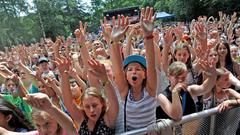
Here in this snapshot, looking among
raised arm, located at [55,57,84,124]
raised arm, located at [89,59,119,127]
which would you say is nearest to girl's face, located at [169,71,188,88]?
raised arm, located at [89,59,119,127]

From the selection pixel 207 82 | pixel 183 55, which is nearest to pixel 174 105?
pixel 207 82

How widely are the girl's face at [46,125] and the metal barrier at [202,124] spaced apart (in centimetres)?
61

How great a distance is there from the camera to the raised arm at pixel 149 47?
3.35 m

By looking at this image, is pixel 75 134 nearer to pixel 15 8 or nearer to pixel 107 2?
pixel 15 8

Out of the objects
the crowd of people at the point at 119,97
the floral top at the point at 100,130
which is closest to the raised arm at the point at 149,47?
the crowd of people at the point at 119,97

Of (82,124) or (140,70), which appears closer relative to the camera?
(82,124)

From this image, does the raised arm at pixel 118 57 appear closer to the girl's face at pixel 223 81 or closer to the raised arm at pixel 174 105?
the raised arm at pixel 174 105

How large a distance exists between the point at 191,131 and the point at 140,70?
2.27ft

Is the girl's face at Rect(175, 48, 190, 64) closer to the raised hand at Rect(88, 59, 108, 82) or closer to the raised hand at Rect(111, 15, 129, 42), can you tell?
the raised hand at Rect(111, 15, 129, 42)

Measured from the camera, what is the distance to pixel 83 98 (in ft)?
10.3

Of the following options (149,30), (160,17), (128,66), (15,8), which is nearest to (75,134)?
(128,66)

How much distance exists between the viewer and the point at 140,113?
128 inches

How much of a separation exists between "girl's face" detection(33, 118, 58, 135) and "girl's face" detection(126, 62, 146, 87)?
782 millimetres

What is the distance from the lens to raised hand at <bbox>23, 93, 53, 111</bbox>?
2.45 metres
